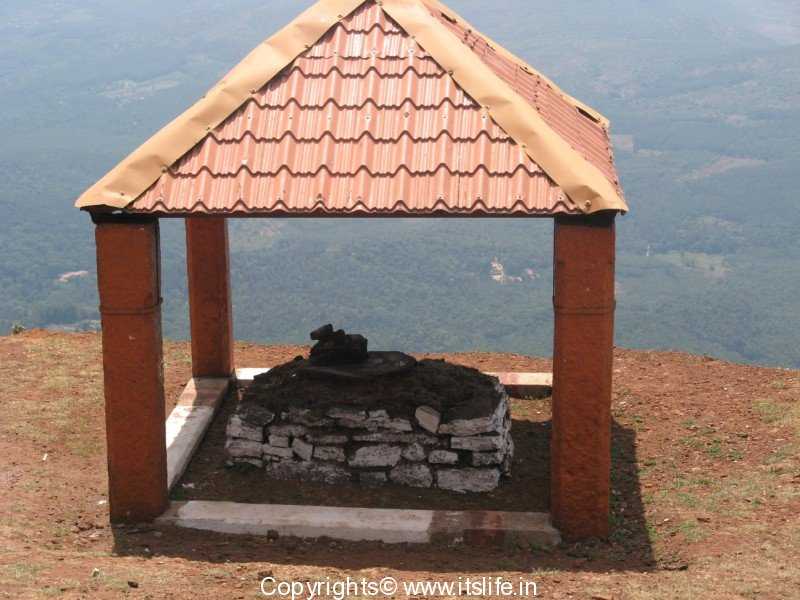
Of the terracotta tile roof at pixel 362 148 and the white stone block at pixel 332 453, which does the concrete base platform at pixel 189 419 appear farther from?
the terracotta tile roof at pixel 362 148

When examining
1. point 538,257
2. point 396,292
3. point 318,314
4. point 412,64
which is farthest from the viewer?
point 538,257

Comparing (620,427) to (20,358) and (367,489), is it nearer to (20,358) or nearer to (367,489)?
(367,489)

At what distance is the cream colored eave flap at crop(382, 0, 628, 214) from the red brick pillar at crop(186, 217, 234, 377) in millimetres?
3540

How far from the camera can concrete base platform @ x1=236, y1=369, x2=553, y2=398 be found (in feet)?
41.4

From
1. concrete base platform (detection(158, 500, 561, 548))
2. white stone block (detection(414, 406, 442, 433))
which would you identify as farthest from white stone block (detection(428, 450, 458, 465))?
concrete base platform (detection(158, 500, 561, 548))

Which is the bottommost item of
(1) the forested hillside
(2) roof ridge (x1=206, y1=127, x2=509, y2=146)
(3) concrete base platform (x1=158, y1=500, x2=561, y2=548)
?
A: (1) the forested hillside

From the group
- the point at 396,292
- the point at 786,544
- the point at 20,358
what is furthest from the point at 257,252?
the point at 786,544

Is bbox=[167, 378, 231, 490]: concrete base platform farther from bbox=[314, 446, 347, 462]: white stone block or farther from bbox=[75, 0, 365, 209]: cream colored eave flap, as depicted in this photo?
bbox=[75, 0, 365, 209]: cream colored eave flap

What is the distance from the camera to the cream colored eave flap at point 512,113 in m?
8.45

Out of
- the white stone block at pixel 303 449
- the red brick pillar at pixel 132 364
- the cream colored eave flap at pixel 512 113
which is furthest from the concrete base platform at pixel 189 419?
the cream colored eave flap at pixel 512 113

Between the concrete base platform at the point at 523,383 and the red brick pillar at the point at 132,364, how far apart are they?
3.35m

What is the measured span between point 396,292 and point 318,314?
815cm

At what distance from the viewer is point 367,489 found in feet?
32.7

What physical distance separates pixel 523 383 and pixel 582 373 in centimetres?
395
